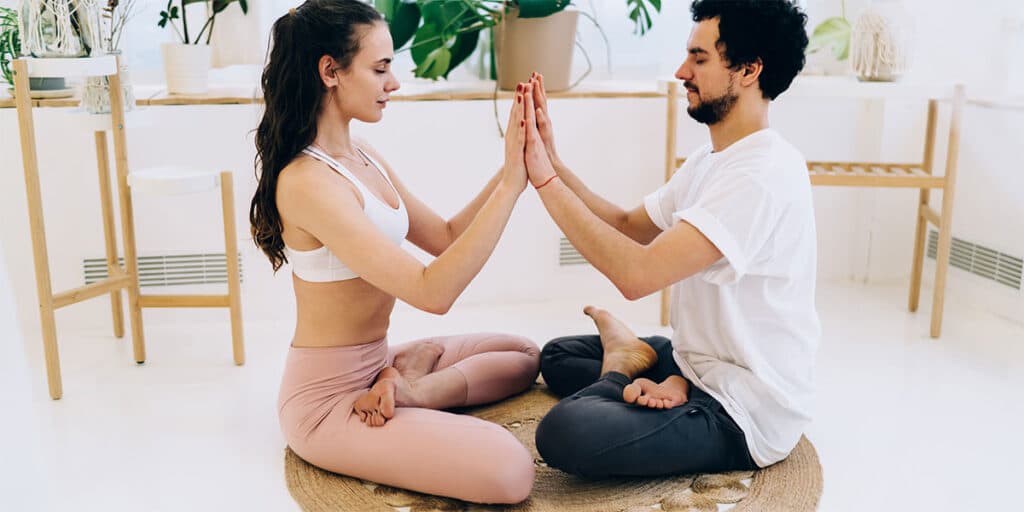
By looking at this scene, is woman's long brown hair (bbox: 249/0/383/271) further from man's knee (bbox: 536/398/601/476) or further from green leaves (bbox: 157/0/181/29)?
green leaves (bbox: 157/0/181/29)

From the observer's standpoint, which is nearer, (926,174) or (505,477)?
(505,477)

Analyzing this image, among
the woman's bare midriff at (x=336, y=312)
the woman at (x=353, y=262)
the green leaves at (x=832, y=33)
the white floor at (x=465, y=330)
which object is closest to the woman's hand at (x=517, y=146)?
the woman at (x=353, y=262)

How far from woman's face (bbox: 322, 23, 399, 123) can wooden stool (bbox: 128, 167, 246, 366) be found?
748 mm

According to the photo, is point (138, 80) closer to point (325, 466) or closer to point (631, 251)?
point (325, 466)

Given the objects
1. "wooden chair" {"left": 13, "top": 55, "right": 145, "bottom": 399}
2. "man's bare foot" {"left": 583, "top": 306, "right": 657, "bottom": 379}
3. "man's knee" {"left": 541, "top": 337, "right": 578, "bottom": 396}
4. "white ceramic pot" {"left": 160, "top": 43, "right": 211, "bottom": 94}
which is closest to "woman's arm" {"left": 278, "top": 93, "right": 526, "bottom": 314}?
"man's bare foot" {"left": 583, "top": 306, "right": 657, "bottom": 379}

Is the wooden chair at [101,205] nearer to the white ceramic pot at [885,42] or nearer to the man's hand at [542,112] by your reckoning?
the man's hand at [542,112]

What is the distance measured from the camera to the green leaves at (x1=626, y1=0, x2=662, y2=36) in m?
3.29

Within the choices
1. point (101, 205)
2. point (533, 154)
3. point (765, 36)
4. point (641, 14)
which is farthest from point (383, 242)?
point (641, 14)

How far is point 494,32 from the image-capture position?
3.23 meters

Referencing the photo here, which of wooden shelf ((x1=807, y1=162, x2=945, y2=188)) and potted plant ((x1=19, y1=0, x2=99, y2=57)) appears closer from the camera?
potted plant ((x1=19, y1=0, x2=99, y2=57))

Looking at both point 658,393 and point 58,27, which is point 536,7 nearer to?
point 58,27

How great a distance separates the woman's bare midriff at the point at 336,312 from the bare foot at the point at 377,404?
0.12 metres

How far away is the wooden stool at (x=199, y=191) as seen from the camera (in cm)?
248

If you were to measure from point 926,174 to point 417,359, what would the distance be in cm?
172
